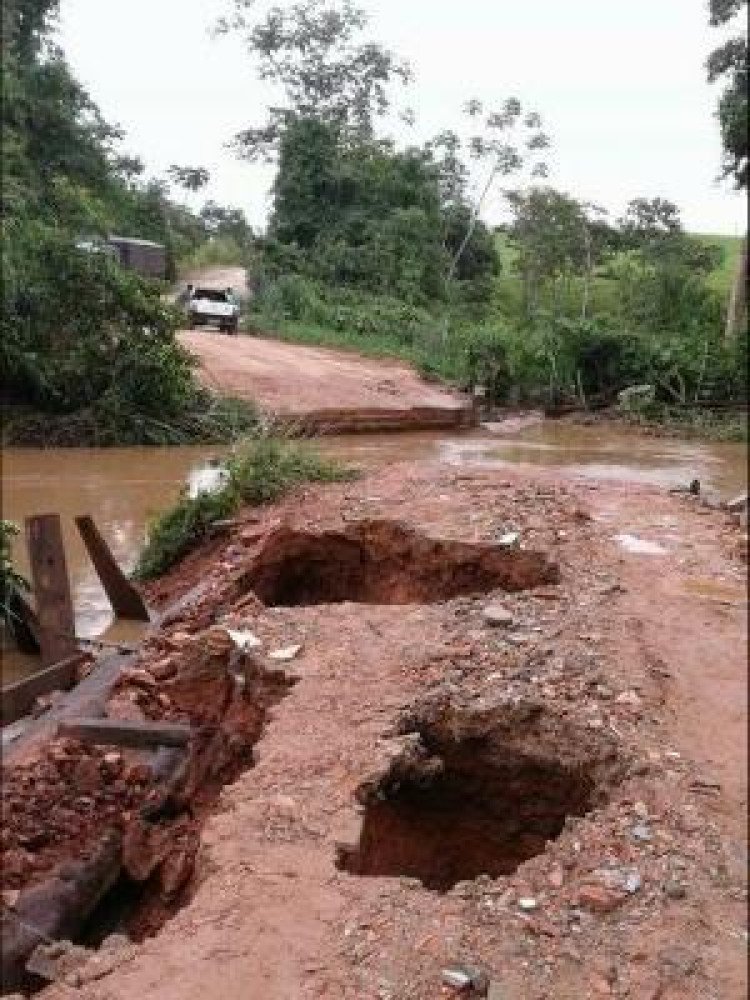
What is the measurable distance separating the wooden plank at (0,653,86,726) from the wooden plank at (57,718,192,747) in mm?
889

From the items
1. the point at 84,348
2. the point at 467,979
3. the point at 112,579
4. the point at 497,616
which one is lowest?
the point at 112,579

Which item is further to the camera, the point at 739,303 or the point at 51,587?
the point at 739,303

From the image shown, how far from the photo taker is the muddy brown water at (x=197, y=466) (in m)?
12.1

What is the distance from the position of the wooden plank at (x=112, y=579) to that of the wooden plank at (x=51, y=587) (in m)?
1.08

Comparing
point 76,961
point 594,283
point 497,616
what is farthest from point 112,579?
point 594,283

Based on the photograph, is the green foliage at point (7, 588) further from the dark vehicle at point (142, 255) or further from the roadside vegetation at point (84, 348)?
the dark vehicle at point (142, 255)

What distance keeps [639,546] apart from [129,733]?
402cm

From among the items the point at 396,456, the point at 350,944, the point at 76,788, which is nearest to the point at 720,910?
the point at 350,944

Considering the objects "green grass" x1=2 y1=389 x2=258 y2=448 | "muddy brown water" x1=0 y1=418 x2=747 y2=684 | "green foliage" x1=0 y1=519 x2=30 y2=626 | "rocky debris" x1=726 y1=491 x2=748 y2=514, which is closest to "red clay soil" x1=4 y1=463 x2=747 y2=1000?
"green foliage" x1=0 y1=519 x2=30 y2=626

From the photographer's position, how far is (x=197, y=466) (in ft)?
54.7

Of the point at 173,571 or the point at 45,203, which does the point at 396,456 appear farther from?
the point at 45,203

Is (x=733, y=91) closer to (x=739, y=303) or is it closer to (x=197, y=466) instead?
(x=739, y=303)

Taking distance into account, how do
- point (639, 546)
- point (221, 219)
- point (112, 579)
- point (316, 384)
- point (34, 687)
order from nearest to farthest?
1. point (34, 687)
2. point (639, 546)
3. point (112, 579)
4. point (316, 384)
5. point (221, 219)

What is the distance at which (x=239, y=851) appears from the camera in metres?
4.26
